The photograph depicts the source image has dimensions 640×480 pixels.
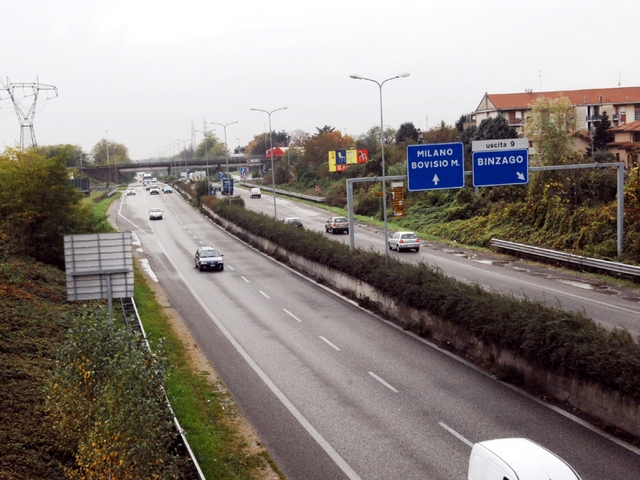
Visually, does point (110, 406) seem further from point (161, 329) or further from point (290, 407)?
point (161, 329)

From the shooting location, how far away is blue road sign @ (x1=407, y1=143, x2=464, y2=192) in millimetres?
28844

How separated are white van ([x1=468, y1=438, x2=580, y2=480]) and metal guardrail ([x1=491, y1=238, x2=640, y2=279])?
22.5 metres

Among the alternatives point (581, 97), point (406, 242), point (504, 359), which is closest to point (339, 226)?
point (406, 242)

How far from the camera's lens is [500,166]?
29.1 metres

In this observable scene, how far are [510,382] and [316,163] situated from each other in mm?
96202

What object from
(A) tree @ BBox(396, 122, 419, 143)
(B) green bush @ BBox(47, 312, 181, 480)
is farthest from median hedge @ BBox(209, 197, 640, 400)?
(A) tree @ BBox(396, 122, 419, 143)

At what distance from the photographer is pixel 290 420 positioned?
16172 mm

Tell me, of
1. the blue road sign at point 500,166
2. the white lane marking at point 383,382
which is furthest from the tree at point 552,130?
the white lane marking at point 383,382

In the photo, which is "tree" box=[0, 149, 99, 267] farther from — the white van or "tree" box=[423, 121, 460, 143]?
"tree" box=[423, 121, 460, 143]

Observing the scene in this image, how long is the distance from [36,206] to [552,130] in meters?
42.6

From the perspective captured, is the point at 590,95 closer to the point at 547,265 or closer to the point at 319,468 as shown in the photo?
the point at 547,265

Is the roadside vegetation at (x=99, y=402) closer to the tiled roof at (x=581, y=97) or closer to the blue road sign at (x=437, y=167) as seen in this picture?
the blue road sign at (x=437, y=167)

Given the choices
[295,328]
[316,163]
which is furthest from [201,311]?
[316,163]

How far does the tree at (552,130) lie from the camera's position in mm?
58094
